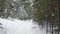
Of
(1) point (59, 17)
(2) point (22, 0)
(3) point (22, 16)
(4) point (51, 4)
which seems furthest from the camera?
(2) point (22, 0)

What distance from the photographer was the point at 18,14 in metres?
34.3

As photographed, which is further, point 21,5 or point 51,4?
point 21,5

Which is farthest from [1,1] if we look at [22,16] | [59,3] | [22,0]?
[22,0]

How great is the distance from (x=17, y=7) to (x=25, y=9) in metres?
1.79

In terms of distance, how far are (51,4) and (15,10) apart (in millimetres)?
24641

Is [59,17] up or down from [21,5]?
up

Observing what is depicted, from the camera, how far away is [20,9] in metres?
A: 36.1

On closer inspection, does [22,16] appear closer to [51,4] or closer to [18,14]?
[18,14]

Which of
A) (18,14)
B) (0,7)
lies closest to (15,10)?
(18,14)

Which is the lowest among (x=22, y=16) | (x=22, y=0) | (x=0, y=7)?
(x=22, y=16)

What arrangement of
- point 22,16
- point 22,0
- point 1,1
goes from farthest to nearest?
point 22,0, point 22,16, point 1,1

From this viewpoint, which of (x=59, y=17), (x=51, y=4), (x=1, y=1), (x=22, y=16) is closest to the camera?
(x=59, y=17)

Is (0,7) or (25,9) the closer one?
(0,7)

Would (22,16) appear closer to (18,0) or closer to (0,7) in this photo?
(18,0)
